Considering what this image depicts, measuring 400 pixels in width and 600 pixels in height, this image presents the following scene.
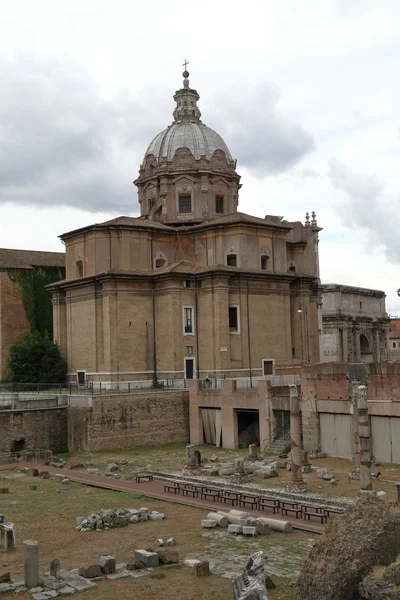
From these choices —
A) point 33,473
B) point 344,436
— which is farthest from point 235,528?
point 33,473

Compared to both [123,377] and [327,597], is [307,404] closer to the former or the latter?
A: [123,377]

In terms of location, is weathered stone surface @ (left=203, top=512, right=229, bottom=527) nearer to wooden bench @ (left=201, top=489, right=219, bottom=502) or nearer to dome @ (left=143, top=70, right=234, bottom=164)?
wooden bench @ (left=201, top=489, right=219, bottom=502)

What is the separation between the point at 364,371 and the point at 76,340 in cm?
2480

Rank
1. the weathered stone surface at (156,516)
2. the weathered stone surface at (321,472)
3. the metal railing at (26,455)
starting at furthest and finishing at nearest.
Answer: the metal railing at (26,455) < the weathered stone surface at (321,472) < the weathered stone surface at (156,516)

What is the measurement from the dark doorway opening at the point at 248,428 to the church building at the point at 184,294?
7.72 meters

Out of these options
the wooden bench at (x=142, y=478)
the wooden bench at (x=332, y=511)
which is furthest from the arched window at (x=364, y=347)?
the wooden bench at (x=332, y=511)

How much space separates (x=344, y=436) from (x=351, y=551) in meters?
20.5

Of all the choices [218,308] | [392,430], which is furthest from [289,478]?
[218,308]

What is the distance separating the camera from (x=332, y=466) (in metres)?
32.8

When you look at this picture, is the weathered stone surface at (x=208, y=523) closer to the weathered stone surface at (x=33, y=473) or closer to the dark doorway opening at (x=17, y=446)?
the weathered stone surface at (x=33, y=473)

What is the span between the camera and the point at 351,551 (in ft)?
46.3

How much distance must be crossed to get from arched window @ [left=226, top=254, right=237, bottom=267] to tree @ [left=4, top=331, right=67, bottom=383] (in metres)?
13.9

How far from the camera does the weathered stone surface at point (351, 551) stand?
45.6ft

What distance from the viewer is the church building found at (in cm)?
4881
